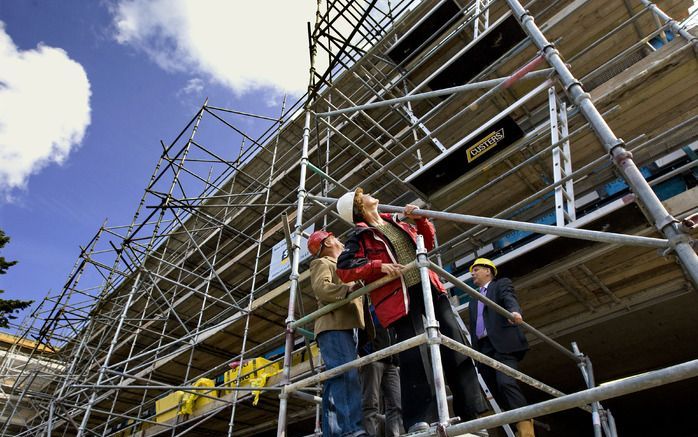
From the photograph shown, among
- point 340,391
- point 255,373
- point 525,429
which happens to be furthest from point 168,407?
point 525,429

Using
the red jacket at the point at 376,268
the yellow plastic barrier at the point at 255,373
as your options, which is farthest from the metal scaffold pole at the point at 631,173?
the yellow plastic barrier at the point at 255,373

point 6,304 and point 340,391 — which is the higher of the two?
point 6,304

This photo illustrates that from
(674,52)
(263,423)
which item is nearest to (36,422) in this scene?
(263,423)

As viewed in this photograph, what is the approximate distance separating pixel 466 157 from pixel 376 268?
249 centimetres

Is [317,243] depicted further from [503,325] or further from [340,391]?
[503,325]

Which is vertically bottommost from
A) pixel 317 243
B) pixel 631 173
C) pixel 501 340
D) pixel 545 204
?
pixel 501 340

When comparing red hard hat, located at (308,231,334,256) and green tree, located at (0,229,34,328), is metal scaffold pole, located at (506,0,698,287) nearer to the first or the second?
red hard hat, located at (308,231,334,256)

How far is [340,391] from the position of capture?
8.99 feet

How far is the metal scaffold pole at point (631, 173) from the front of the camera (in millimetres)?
1946

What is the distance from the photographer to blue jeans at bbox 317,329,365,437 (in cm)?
262

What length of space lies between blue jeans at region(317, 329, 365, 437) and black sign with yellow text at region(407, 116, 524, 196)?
249 cm

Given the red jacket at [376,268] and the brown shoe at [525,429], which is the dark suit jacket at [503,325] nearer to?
the brown shoe at [525,429]

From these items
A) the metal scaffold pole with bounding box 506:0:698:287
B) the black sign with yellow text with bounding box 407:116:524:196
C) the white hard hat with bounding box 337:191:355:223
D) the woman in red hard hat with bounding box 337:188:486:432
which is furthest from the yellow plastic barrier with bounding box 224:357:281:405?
the metal scaffold pole with bounding box 506:0:698:287

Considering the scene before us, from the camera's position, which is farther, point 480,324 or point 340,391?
point 480,324
